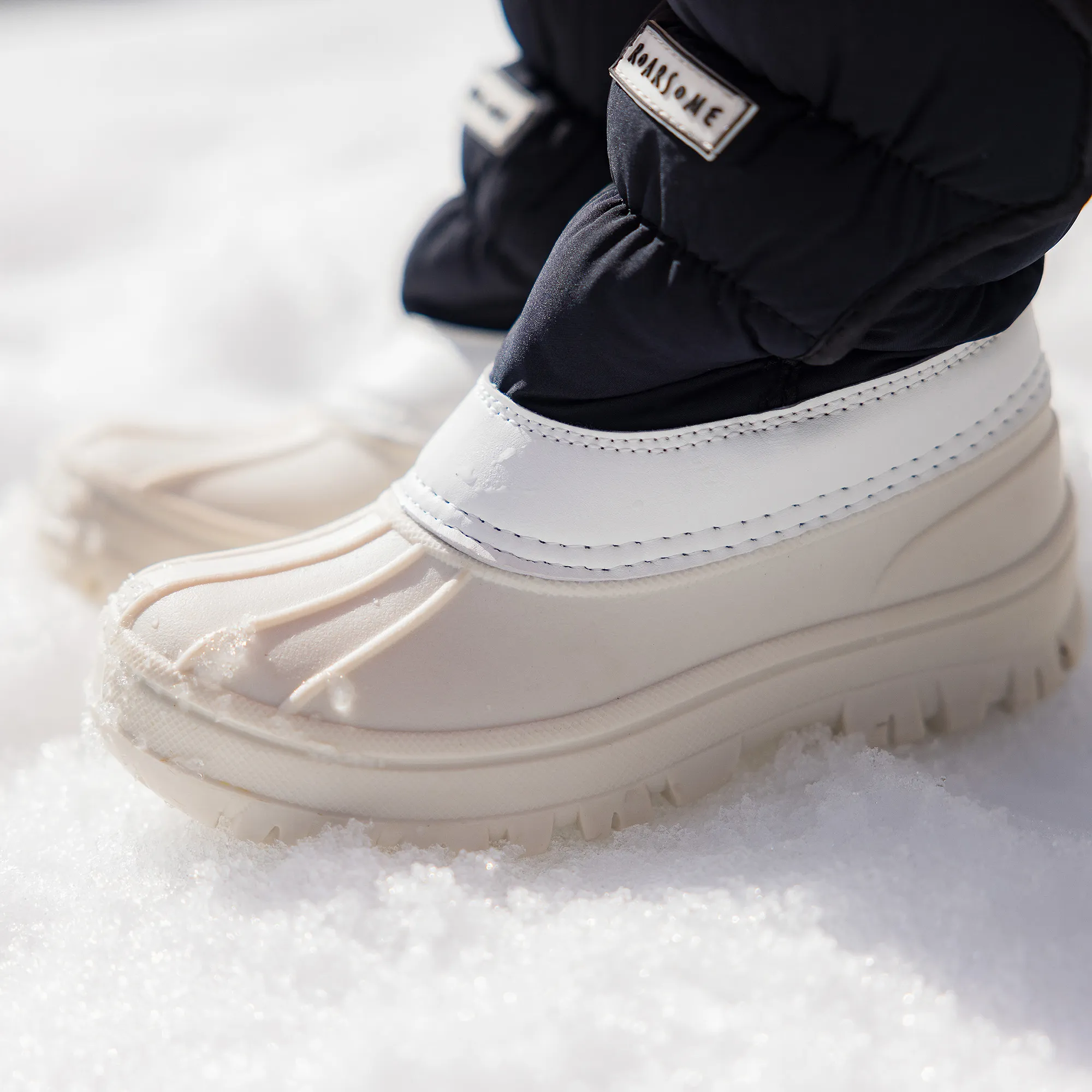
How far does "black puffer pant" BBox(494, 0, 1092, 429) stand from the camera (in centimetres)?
44

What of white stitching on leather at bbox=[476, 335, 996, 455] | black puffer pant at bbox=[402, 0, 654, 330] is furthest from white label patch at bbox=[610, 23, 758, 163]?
black puffer pant at bbox=[402, 0, 654, 330]

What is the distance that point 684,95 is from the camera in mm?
483

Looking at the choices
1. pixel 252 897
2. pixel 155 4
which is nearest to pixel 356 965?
pixel 252 897

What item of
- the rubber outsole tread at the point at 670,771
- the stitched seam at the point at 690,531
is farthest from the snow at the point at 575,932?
the stitched seam at the point at 690,531

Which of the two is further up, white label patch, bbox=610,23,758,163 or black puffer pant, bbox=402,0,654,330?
white label patch, bbox=610,23,758,163

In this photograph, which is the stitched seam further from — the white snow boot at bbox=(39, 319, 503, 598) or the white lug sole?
the white snow boot at bbox=(39, 319, 503, 598)

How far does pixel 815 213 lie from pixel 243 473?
1.49ft

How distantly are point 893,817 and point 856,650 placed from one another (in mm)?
95

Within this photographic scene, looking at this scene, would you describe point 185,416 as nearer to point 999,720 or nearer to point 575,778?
point 575,778

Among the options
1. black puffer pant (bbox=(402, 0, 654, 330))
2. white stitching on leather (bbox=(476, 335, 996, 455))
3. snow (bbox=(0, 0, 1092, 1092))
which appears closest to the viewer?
snow (bbox=(0, 0, 1092, 1092))

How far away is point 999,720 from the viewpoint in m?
0.66

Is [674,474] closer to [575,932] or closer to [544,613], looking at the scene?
[544,613]

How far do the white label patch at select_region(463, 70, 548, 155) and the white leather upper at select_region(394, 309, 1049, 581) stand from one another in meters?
0.29

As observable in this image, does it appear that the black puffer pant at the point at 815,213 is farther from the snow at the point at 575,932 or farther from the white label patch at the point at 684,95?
the snow at the point at 575,932
